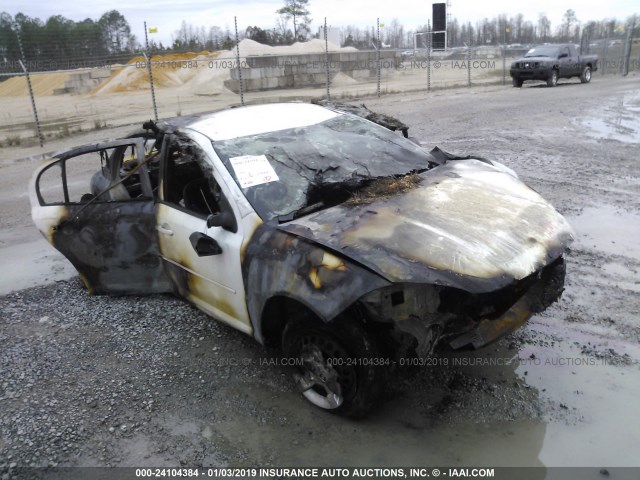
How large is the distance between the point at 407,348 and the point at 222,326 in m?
1.85

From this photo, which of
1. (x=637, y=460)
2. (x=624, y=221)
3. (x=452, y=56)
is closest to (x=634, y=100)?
(x=624, y=221)

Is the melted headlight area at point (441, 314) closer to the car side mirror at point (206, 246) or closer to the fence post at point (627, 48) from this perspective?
the car side mirror at point (206, 246)

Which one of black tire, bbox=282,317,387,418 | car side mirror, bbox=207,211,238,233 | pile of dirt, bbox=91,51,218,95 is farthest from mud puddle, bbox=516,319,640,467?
pile of dirt, bbox=91,51,218,95

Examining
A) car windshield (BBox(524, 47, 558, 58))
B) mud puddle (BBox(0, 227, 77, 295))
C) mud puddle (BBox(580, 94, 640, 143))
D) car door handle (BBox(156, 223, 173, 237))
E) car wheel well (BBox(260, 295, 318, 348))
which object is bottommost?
mud puddle (BBox(0, 227, 77, 295))

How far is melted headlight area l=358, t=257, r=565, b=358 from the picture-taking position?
276cm

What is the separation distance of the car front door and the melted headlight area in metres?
1.03

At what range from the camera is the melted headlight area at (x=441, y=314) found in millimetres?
2758

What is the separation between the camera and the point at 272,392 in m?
3.45

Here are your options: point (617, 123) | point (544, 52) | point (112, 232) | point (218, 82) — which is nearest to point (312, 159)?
point (112, 232)

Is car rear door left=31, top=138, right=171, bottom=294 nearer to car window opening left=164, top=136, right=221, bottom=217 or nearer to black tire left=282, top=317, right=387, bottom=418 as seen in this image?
car window opening left=164, top=136, right=221, bottom=217

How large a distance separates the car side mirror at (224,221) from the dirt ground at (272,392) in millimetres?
1000

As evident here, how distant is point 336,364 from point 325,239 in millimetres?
707

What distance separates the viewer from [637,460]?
2.75m

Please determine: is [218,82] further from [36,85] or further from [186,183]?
[186,183]
